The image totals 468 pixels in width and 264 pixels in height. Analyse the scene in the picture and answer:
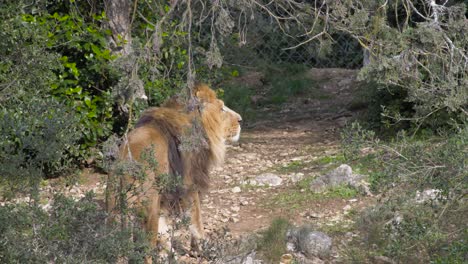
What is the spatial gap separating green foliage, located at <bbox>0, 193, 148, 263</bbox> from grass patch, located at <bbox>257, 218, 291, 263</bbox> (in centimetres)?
170

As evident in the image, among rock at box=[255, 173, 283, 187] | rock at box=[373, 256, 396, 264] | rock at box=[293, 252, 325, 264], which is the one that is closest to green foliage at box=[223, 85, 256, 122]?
rock at box=[255, 173, 283, 187]

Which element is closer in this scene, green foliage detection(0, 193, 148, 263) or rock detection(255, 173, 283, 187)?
green foliage detection(0, 193, 148, 263)

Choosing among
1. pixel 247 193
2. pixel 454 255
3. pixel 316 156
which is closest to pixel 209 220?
pixel 247 193

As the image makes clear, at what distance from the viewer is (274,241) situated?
6270 mm

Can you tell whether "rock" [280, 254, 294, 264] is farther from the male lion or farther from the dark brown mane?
the dark brown mane

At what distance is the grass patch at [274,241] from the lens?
616 centimetres

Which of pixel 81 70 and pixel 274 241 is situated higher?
pixel 81 70

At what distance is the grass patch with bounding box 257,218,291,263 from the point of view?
616 cm

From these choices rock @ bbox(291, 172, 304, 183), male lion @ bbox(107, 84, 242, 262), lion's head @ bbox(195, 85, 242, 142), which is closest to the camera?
male lion @ bbox(107, 84, 242, 262)

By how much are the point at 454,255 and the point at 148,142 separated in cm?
212

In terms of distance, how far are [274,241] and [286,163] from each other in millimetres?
2547

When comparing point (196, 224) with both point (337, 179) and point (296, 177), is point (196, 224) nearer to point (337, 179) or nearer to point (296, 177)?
point (337, 179)

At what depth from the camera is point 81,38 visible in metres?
8.02

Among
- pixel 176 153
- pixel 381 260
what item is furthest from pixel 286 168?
pixel 176 153
